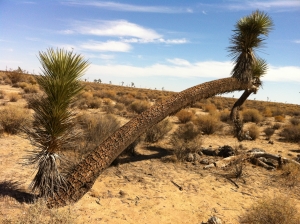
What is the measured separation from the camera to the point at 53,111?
4.91 metres

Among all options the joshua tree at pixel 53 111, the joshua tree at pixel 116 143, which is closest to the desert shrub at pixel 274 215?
the joshua tree at pixel 116 143

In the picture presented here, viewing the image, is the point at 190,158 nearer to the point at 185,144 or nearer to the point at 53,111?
→ the point at 185,144

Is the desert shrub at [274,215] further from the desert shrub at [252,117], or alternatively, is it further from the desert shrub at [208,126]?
the desert shrub at [252,117]

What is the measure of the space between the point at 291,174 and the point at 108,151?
5860 mm

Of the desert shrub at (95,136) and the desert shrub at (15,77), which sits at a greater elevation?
the desert shrub at (15,77)

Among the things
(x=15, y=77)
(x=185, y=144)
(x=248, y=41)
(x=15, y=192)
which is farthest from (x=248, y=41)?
(x=15, y=77)

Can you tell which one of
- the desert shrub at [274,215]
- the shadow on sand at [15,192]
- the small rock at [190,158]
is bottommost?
the shadow on sand at [15,192]

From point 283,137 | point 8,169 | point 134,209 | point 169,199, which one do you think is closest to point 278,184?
point 169,199

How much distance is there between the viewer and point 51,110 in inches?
195

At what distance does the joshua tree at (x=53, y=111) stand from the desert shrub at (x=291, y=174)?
635 cm

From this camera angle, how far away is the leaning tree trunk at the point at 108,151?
16.9 ft

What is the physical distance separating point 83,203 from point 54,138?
1.51m

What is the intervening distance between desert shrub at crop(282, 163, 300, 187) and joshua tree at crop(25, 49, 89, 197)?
250 inches

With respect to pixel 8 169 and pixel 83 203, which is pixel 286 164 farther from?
pixel 8 169
